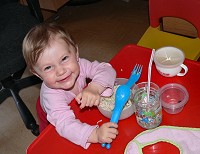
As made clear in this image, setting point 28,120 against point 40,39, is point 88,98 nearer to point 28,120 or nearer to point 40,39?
point 40,39

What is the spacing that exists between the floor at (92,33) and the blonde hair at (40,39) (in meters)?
0.88

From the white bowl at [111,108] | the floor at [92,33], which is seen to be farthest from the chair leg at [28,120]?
the white bowl at [111,108]

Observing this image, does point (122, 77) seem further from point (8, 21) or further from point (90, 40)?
point (90, 40)

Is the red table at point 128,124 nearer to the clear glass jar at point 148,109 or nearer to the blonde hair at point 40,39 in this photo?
the clear glass jar at point 148,109

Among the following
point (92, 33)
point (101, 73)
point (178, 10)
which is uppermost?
point (101, 73)

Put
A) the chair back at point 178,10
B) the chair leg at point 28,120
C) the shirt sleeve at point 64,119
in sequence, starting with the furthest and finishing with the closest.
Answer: the chair leg at point 28,120 → the chair back at point 178,10 → the shirt sleeve at point 64,119

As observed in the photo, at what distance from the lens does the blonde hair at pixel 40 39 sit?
2.98ft

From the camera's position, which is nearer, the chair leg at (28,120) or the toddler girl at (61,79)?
the toddler girl at (61,79)

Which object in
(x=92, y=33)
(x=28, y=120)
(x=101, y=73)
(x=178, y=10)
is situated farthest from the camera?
(x=92, y=33)

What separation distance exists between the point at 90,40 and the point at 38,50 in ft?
4.48

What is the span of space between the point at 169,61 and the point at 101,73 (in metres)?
0.24

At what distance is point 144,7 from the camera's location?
96.0 inches

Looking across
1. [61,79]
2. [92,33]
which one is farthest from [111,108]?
[92,33]

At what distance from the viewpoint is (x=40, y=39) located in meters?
0.92
